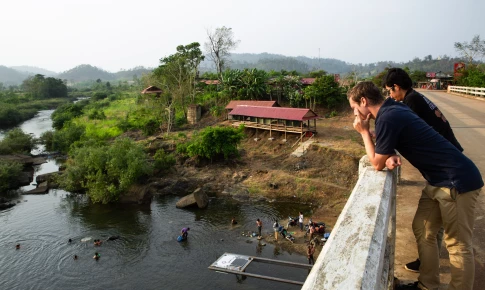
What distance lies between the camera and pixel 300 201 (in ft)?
71.1

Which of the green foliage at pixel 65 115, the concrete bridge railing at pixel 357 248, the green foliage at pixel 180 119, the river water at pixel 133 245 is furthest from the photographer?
the green foliage at pixel 65 115

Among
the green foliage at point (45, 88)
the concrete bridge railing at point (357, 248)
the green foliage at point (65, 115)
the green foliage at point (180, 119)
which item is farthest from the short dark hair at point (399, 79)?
the green foliage at point (45, 88)

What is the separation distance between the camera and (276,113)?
29.5 meters

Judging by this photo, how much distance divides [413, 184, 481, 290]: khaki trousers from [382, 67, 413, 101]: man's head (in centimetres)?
153

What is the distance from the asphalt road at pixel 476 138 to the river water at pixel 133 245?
8.14 m

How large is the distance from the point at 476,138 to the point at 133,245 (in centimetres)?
1706

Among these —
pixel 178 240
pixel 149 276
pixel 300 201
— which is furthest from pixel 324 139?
pixel 149 276

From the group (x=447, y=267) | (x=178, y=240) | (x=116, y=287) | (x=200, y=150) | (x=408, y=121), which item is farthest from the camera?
(x=200, y=150)

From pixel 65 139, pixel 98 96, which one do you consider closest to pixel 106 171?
pixel 65 139

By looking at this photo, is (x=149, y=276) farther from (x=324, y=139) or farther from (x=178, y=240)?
(x=324, y=139)

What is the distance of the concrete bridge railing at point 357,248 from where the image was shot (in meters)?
1.74

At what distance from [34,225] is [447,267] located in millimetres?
22898

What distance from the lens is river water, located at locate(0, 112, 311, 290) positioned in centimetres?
1533

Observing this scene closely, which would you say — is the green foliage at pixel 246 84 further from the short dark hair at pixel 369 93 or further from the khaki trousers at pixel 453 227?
the khaki trousers at pixel 453 227
